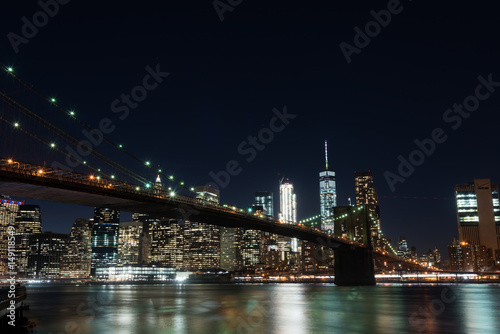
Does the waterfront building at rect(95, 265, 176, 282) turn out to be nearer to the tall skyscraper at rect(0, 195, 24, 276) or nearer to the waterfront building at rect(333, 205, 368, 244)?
the tall skyscraper at rect(0, 195, 24, 276)

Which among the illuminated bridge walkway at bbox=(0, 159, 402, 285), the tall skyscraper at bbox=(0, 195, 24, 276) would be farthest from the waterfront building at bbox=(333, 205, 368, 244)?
the tall skyscraper at bbox=(0, 195, 24, 276)

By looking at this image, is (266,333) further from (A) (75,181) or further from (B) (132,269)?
(B) (132,269)

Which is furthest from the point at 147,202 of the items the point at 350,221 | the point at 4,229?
the point at 4,229

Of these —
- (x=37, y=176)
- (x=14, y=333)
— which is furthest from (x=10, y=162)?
(x=14, y=333)

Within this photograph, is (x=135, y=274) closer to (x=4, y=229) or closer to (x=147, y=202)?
(x=4, y=229)

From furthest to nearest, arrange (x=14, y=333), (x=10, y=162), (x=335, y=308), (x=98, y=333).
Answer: (x=335, y=308) < (x=10, y=162) < (x=98, y=333) < (x=14, y=333)

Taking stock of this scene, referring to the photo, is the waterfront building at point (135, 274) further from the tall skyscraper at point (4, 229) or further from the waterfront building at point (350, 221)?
the waterfront building at point (350, 221)

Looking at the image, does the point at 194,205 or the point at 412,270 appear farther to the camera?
the point at 412,270

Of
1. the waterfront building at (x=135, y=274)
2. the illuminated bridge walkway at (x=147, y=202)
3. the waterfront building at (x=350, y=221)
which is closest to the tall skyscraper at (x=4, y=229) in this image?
the illuminated bridge walkway at (x=147, y=202)
